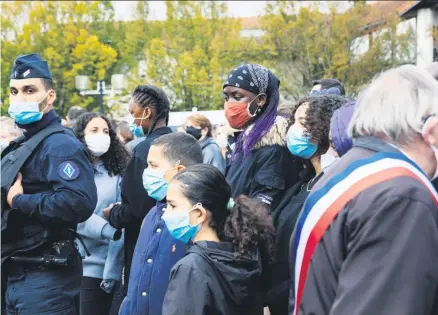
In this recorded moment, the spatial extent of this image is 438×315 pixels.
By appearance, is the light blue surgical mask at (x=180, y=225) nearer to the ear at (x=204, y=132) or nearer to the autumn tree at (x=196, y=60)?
the ear at (x=204, y=132)

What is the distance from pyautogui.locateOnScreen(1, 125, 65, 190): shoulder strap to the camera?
14.6ft

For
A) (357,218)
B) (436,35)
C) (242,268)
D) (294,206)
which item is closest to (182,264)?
(242,268)

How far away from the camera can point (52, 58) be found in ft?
148

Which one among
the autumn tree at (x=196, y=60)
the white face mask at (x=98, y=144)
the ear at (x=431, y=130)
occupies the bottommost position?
the autumn tree at (x=196, y=60)

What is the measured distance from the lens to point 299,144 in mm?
4180

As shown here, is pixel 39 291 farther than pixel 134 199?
No

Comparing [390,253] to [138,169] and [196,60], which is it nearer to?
[138,169]

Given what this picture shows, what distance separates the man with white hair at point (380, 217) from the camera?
6.95 feet

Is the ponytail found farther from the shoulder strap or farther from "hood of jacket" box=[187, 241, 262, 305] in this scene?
the shoulder strap

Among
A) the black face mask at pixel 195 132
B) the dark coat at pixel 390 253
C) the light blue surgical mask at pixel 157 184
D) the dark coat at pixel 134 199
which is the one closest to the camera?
the dark coat at pixel 390 253

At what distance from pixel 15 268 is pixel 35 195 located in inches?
19.1

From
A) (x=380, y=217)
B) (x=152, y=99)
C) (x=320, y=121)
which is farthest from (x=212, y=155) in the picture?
(x=380, y=217)

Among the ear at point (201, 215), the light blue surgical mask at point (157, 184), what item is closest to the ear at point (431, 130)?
the ear at point (201, 215)

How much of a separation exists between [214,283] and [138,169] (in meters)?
1.85
